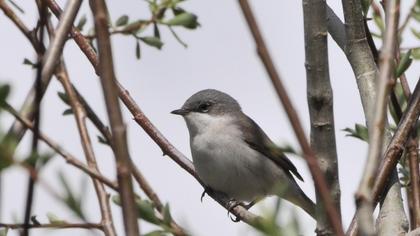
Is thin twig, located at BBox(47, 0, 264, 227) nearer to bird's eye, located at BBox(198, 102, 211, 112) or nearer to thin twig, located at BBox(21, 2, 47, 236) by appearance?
thin twig, located at BBox(21, 2, 47, 236)

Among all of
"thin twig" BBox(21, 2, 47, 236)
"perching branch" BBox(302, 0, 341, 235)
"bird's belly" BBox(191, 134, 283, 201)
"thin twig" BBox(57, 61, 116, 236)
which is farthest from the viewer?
"bird's belly" BBox(191, 134, 283, 201)

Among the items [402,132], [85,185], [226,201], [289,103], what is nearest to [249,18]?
[289,103]

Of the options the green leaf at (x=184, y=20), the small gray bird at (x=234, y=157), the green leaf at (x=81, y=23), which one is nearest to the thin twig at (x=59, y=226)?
the green leaf at (x=184, y=20)

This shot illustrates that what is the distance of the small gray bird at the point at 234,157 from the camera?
6395mm

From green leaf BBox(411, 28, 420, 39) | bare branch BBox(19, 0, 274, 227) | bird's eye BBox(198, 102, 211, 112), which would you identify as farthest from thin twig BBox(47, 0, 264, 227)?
bird's eye BBox(198, 102, 211, 112)

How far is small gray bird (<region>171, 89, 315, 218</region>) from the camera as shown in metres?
6.39

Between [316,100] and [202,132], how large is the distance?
15.1 feet

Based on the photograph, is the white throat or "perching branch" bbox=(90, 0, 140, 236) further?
the white throat

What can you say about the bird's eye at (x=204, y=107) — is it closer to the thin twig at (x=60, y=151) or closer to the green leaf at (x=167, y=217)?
the green leaf at (x=167, y=217)

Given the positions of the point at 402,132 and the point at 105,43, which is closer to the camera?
the point at 105,43

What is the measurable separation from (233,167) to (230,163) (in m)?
0.04

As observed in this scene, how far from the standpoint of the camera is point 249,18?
1367 mm

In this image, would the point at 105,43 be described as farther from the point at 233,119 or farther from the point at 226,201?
the point at 233,119

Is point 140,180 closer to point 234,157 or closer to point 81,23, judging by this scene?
point 81,23
